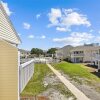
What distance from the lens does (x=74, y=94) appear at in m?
20.2

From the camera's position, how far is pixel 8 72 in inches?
471

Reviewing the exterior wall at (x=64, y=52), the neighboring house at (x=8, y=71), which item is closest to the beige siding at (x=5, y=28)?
the neighboring house at (x=8, y=71)

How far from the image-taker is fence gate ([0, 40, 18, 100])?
11.9m

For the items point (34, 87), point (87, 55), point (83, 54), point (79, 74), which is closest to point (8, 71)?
point (34, 87)

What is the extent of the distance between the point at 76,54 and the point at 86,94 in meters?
70.1

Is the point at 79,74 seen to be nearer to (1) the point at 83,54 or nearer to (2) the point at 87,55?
(2) the point at 87,55

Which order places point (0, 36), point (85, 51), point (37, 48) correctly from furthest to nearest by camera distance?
point (37, 48) < point (85, 51) < point (0, 36)

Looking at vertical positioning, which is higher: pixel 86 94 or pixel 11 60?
pixel 11 60

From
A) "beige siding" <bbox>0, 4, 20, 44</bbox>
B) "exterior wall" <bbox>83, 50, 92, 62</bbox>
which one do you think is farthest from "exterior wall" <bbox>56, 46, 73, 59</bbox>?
"beige siding" <bbox>0, 4, 20, 44</bbox>

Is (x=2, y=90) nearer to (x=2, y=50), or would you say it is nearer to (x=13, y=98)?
(x=13, y=98)

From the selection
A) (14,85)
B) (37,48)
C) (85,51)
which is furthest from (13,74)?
(37,48)

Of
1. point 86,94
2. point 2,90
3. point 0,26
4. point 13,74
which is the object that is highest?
point 0,26

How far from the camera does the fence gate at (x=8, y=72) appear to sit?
11930 millimetres

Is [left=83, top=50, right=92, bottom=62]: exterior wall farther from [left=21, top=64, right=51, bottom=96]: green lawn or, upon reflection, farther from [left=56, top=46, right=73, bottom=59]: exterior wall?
[left=21, top=64, right=51, bottom=96]: green lawn
